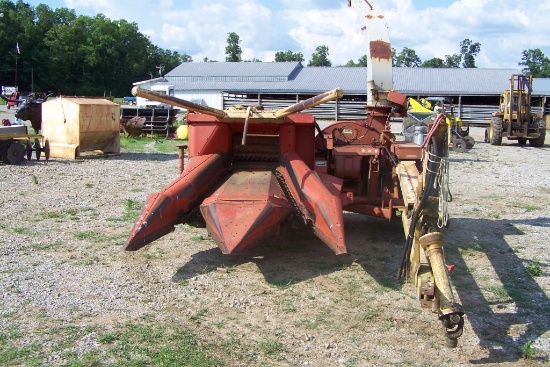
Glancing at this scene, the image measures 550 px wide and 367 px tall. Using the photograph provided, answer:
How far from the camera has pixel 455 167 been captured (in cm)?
1481

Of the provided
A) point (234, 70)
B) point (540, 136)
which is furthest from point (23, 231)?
point (234, 70)

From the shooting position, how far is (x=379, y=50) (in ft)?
25.9

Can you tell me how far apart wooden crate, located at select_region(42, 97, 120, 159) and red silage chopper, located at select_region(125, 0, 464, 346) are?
8775mm

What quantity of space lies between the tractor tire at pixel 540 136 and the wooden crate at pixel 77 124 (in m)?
14.4

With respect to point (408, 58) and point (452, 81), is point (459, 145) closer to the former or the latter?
point (452, 81)

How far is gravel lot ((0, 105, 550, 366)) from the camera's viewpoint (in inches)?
167

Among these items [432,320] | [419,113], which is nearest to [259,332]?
[432,320]

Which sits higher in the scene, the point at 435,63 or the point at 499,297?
the point at 435,63

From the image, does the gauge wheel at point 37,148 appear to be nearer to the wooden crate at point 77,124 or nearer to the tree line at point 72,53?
the wooden crate at point 77,124

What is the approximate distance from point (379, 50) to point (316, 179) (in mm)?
2579

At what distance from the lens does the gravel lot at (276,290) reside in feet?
13.9

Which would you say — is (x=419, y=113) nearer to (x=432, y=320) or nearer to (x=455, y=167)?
(x=455, y=167)

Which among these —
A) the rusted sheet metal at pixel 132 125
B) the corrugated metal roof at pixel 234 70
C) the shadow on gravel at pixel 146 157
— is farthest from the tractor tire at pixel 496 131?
the corrugated metal roof at pixel 234 70

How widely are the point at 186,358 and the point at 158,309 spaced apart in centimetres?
99
